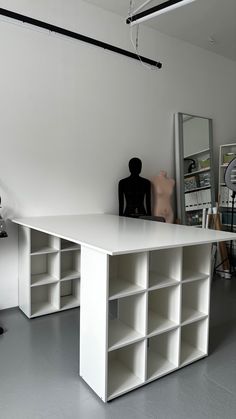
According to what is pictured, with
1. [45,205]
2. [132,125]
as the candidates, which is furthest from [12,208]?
[132,125]

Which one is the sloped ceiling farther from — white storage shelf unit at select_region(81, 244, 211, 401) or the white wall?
white storage shelf unit at select_region(81, 244, 211, 401)

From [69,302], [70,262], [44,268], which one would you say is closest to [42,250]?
[44,268]

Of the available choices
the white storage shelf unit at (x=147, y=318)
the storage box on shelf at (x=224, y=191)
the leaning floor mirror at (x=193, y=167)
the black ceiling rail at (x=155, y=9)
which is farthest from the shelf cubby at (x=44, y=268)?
the storage box on shelf at (x=224, y=191)

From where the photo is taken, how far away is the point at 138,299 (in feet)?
6.82

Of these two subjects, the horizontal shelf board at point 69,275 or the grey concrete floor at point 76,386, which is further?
the horizontal shelf board at point 69,275

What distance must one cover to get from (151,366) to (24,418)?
0.86 m

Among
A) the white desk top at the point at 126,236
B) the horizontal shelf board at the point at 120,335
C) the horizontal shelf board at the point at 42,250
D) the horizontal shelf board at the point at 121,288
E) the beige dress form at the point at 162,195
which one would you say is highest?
the beige dress form at the point at 162,195

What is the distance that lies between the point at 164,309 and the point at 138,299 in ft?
1.16

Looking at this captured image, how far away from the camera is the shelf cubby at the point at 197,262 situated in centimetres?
235

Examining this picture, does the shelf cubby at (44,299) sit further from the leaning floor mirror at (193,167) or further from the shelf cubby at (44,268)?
the leaning floor mirror at (193,167)

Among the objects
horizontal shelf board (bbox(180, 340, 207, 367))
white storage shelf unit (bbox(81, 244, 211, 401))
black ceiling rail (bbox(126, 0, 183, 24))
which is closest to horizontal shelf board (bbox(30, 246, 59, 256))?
white storage shelf unit (bbox(81, 244, 211, 401))

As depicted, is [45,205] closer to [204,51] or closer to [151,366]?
[151,366]

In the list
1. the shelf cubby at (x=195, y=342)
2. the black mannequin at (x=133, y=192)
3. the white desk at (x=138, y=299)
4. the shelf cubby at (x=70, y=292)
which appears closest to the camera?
the white desk at (x=138, y=299)

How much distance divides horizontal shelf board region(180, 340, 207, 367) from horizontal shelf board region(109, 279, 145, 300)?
2.24 feet
